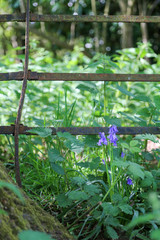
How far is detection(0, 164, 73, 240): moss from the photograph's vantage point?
107 centimetres

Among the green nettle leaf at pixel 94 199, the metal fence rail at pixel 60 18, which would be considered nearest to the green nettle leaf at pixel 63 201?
the green nettle leaf at pixel 94 199

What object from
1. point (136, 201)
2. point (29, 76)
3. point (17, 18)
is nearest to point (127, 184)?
point (136, 201)

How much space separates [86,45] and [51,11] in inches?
80.7

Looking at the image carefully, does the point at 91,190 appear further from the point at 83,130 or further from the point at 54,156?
the point at 83,130

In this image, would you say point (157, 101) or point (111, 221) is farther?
point (157, 101)

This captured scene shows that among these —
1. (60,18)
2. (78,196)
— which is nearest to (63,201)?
(78,196)

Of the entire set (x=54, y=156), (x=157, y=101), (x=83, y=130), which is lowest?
(x=54, y=156)

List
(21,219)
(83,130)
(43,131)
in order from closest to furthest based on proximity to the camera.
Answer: (21,219) < (43,131) < (83,130)

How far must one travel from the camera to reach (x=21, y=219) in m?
1.16

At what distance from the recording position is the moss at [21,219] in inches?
41.9

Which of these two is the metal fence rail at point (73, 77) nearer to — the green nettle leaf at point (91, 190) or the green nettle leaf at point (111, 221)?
the green nettle leaf at point (91, 190)

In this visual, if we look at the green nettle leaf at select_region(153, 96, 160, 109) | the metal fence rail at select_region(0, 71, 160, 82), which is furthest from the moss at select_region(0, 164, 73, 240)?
the green nettle leaf at select_region(153, 96, 160, 109)

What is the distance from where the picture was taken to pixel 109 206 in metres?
1.35

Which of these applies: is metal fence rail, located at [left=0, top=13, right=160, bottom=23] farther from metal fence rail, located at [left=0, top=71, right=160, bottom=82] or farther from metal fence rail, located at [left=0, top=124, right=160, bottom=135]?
metal fence rail, located at [left=0, top=124, right=160, bottom=135]
